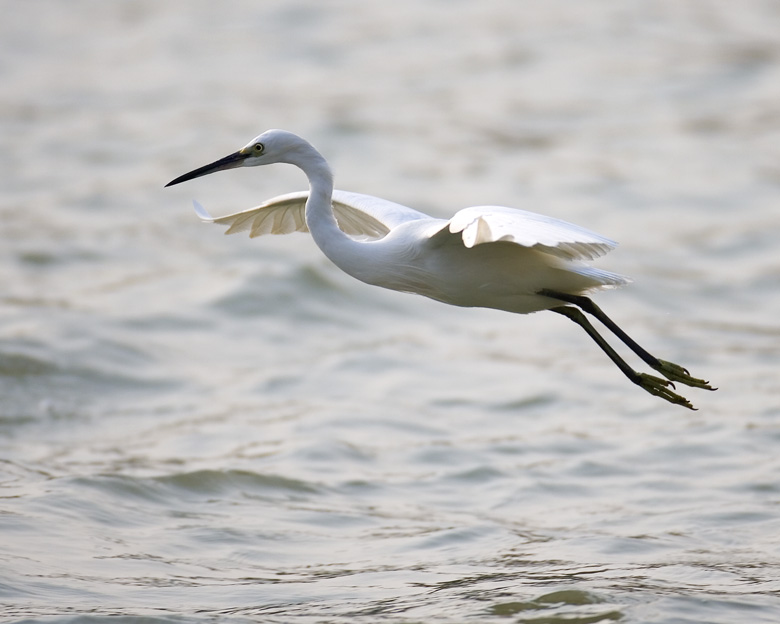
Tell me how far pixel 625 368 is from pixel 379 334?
771cm

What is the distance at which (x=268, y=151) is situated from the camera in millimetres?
8016

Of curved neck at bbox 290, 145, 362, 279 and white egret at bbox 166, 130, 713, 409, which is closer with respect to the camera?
white egret at bbox 166, 130, 713, 409

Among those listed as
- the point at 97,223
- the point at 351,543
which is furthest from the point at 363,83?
the point at 351,543

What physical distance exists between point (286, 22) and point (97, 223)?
10.2 metres

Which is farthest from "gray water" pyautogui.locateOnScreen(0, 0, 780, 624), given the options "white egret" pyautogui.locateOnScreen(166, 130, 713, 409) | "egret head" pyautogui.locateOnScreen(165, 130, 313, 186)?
"egret head" pyautogui.locateOnScreen(165, 130, 313, 186)

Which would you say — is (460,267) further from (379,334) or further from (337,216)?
(379,334)

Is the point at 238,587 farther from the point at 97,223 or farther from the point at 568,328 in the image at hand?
the point at 97,223

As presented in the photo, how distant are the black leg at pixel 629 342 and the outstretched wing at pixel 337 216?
1.18m

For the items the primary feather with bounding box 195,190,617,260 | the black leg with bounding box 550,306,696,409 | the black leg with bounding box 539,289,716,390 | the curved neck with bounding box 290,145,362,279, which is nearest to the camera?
the primary feather with bounding box 195,190,617,260

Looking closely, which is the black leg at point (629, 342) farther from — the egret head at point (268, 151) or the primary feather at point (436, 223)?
the egret head at point (268, 151)

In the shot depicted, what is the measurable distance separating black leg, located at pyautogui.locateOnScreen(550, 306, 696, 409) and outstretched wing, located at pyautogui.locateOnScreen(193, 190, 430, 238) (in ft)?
4.23

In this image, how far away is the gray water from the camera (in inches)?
370

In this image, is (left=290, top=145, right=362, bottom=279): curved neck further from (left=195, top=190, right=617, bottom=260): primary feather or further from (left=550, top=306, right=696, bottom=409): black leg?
(left=550, top=306, right=696, bottom=409): black leg

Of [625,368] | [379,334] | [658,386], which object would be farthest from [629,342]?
[379,334]
